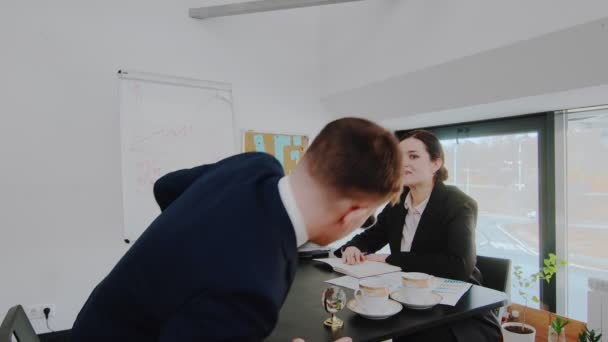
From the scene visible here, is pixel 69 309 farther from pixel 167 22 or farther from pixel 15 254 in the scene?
pixel 167 22

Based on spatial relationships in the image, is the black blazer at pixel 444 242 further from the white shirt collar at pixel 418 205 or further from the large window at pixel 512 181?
the large window at pixel 512 181

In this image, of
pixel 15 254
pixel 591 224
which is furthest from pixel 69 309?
pixel 591 224

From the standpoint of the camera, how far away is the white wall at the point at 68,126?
2.42 metres

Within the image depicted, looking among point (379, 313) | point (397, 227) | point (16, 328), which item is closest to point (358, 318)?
point (379, 313)

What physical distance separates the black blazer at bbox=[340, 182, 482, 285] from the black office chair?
85 mm

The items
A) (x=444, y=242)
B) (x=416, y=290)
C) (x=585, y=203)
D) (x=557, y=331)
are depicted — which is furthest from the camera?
(x=585, y=203)

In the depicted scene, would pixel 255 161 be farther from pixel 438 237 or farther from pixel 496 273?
pixel 496 273

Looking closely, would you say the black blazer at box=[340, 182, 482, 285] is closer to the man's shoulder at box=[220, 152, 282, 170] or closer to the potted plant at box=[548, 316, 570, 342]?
the potted plant at box=[548, 316, 570, 342]

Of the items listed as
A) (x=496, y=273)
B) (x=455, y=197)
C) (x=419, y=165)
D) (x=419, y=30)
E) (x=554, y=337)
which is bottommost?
(x=554, y=337)

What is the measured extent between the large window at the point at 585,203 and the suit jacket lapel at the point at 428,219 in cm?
121

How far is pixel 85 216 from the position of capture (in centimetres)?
263

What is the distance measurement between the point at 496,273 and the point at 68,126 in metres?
2.77

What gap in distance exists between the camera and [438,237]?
6.04 ft

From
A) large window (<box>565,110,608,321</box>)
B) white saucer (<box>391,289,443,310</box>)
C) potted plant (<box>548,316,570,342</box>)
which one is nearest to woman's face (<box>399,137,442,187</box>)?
white saucer (<box>391,289,443,310</box>)
